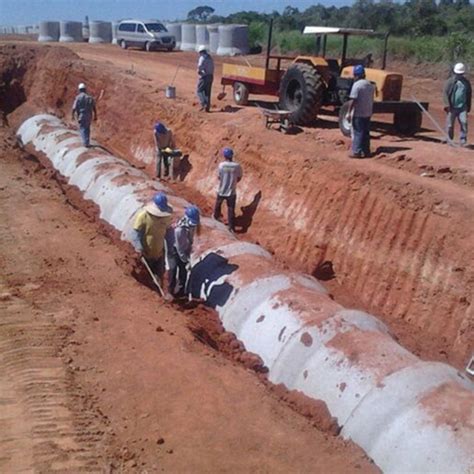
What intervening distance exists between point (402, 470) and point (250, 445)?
5.07ft

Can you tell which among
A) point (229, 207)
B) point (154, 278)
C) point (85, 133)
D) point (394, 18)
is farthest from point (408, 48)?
point (154, 278)

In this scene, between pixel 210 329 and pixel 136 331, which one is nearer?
pixel 136 331

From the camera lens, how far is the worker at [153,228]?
10867mm

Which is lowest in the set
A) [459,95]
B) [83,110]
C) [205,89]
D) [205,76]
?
A: [83,110]

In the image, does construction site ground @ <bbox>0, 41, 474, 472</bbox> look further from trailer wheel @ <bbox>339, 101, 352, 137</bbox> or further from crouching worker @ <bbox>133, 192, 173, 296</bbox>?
crouching worker @ <bbox>133, 192, 173, 296</bbox>

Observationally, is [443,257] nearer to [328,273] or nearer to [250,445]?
[328,273]

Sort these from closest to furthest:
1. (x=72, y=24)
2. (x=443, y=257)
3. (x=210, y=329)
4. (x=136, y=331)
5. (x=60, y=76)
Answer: (x=136, y=331)
(x=210, y=329)
(x=443, y=257)
(x=60, y=76)
(x=72, y=24)

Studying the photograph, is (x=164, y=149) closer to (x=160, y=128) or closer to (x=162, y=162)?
(x=162, y=162)

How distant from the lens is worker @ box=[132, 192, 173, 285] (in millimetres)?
10867

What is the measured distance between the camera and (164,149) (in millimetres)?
17594

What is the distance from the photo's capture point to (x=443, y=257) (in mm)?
11250

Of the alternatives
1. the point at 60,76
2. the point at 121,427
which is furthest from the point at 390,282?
the point at 60,76

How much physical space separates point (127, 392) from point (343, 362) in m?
2.53

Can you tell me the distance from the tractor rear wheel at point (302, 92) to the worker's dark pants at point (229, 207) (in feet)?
10.2
